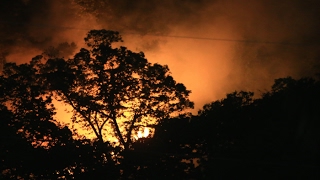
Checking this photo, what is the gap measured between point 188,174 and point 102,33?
842cm

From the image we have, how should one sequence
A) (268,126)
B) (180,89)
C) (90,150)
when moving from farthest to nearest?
1. (180,89)
2. (90,150)
3. (268,126)

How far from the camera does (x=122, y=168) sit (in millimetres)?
17594

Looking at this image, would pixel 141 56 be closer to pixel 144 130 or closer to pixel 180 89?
pixel 180 89

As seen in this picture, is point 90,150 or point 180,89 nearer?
point 90,150

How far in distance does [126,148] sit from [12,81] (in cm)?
686

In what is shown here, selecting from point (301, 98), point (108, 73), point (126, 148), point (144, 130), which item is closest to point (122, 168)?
point (126, 148)

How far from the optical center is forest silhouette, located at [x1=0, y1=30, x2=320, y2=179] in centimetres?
1627

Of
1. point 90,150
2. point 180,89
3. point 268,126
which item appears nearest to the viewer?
point 268,126

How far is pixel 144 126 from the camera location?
65.5 feet

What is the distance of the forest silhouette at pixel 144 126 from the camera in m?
16.3

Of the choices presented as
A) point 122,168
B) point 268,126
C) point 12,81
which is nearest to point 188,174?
point 122,168

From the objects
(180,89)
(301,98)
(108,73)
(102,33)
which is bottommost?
(301,98)

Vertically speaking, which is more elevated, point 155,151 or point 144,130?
point 144,130

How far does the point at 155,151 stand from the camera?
17812 mm
